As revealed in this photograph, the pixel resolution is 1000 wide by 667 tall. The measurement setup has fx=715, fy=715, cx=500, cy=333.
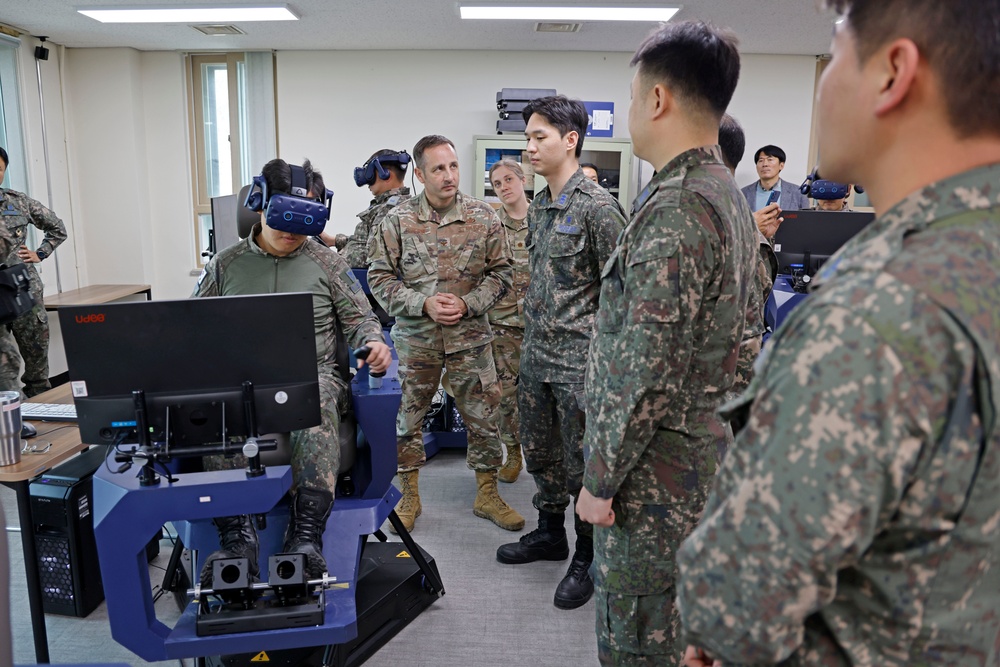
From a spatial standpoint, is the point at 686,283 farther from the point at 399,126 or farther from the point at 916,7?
the point at 399,126

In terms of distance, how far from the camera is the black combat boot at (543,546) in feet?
9.21

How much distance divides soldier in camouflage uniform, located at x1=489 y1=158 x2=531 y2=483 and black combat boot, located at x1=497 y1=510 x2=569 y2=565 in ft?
2.36

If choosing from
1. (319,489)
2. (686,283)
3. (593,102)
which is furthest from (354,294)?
(593,102)

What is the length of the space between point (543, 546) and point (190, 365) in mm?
1620

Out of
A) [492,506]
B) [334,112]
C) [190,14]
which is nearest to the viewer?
[492,506]

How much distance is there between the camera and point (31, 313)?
448 centimetres

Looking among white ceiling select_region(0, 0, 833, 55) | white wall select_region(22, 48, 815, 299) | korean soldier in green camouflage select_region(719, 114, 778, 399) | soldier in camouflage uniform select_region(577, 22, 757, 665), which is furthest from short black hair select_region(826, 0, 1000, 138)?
white wall select_region(22, 48, 815, 299)

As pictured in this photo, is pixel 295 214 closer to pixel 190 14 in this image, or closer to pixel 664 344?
pixel 664 344

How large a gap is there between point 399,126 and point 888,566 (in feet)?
20.6

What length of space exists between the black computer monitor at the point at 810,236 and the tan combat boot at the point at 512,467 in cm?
170

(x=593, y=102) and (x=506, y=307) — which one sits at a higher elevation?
(x=593, y=102)

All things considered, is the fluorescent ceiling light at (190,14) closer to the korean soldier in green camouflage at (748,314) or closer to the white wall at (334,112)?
the white wall at (334,112)

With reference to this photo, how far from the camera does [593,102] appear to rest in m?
6.03

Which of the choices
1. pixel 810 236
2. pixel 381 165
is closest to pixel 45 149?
pixel 381 165
